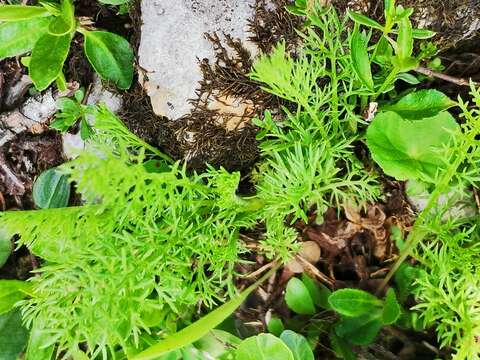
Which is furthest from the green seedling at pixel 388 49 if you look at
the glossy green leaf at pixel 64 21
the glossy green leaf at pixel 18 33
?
the glossy green leaf at pixel 18 33

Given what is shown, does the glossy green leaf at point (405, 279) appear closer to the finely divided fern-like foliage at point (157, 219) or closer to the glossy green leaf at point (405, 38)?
the finely divided fern-like foliage at point (157, 219)

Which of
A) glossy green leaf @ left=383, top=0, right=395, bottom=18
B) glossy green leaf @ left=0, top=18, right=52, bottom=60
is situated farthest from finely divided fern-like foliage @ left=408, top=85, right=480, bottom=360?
glossy green leaf @ left=0, top=18, right=52, bottom=60

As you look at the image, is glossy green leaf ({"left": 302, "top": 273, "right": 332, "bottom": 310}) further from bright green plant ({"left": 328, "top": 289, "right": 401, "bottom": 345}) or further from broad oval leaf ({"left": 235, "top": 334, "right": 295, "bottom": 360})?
broad oval leaf ({"left": 235, "top": 334, "right": 295, "bottom": 360})

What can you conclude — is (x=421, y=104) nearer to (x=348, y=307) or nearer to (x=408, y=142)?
(x=408, y=142)

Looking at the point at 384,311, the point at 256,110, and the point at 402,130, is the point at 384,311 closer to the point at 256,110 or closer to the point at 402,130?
the point at 402,130

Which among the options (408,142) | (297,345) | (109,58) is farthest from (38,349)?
(408,142)

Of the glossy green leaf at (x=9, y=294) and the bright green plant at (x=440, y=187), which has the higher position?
the bright green plant at (x=440, y=187)
